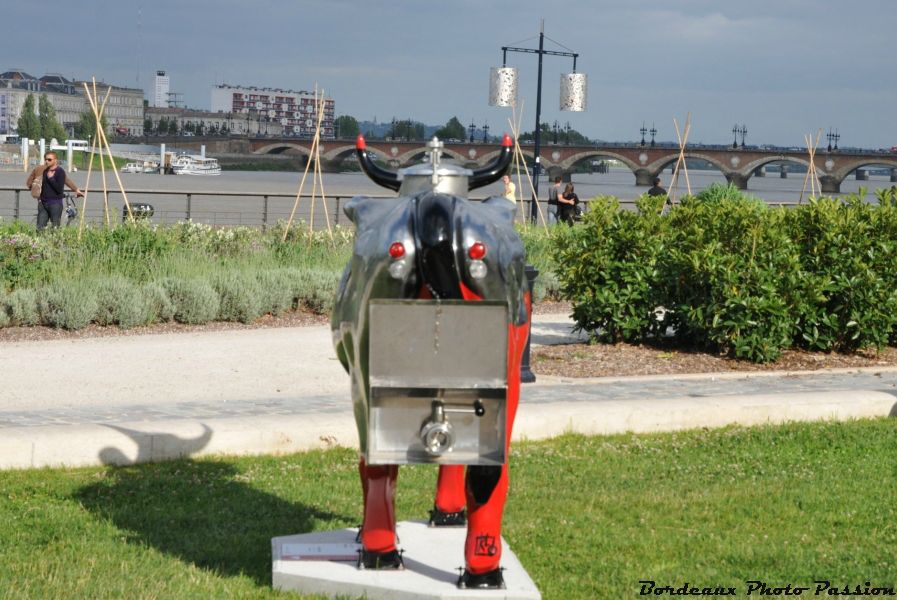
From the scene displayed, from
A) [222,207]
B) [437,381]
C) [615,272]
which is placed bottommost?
[222,207]

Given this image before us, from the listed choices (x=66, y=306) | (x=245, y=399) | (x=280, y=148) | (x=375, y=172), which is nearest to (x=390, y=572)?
(x=375, y=172)

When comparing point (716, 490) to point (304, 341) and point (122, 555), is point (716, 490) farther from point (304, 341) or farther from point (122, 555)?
point (304, 341)

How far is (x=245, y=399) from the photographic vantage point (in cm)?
920

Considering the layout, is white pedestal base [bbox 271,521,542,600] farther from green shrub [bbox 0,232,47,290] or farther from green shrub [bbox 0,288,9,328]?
green shrub [bbox 0,232,47,290]

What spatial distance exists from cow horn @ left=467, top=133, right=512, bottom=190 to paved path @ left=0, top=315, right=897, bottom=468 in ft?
10.3

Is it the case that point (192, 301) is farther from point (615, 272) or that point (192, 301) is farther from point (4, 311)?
point (615, 272)

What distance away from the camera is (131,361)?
422 inches

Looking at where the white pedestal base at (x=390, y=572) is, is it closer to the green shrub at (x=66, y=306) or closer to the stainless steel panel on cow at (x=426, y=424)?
the stainless steel panel on cow at (x=426, y=424)

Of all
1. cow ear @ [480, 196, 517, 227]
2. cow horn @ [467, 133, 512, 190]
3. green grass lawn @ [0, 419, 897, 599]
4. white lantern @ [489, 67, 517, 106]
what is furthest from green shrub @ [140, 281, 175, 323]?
white lantern @ [489, 67, 517, 106]

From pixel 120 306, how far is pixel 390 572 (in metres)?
8.51

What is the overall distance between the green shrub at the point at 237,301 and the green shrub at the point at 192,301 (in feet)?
0.60

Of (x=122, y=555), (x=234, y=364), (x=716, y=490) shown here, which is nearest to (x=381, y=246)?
(x=122, y=555)

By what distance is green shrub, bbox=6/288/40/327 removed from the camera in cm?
1215

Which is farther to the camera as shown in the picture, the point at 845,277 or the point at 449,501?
the point at 845,277
